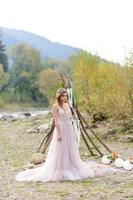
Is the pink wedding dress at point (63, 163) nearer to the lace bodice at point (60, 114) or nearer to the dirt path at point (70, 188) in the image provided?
the lace bodice at point (60, 114)

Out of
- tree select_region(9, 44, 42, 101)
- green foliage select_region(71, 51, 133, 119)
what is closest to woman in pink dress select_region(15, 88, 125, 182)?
green foliage select_region(71, 51, 133, 119)

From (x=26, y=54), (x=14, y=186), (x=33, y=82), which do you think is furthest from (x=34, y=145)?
(x=26, y=54)

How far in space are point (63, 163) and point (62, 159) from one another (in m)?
0.11

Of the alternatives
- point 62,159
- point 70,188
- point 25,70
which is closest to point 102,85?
point 62,159

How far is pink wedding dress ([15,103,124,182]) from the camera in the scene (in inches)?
543

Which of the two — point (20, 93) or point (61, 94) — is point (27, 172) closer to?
point (61, 94)

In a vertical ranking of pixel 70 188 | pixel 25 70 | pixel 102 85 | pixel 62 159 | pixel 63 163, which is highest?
pixel 25 70

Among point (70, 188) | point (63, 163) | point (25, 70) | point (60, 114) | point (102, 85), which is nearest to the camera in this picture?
point (70, 188)

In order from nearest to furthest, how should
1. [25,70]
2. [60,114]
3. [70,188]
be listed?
[70,188], [60,114], [25,70]

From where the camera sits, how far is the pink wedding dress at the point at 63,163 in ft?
45.3

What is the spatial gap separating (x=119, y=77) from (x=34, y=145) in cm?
697

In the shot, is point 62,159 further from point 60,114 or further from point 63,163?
point 60,114

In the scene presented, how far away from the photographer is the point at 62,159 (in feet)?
46.0

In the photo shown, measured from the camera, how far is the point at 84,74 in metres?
34.6
